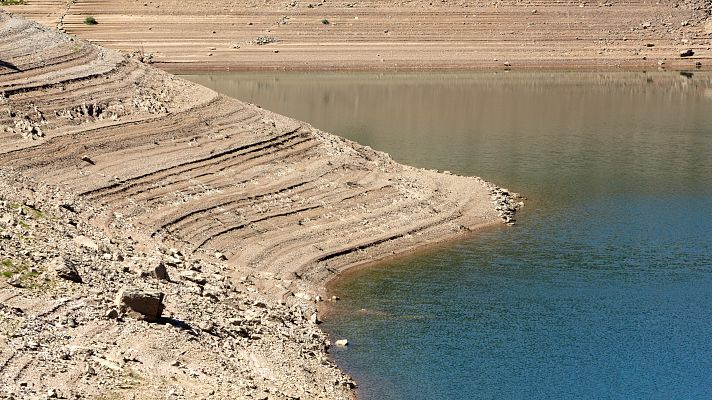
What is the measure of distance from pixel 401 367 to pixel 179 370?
22.7ft

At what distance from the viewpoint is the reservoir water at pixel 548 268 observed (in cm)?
2891

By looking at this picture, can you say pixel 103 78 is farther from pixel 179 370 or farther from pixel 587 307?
pixel 179 370

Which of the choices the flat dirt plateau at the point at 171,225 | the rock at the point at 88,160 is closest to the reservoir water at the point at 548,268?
the flat dirt plateau at the point at 171,225

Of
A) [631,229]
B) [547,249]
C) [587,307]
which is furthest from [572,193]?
[587,307]

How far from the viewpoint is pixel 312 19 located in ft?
322

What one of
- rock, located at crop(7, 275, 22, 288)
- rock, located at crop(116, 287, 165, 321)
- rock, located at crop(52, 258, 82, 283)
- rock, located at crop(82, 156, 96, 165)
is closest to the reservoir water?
rock, located at crop(116, 287, 165, 321)

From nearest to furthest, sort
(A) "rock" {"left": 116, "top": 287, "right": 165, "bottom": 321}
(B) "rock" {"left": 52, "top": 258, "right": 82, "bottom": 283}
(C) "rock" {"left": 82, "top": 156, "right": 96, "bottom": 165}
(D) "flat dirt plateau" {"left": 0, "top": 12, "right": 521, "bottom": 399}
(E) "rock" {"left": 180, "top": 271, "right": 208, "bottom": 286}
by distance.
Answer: (D) "flat dirt plateau" {"left": 0, "top": 12, "right": 521, "bottom": 399} < (A) "rock" {"left": 116, "top": 287, "right": 165, "bottom": 321} < (B) "rock" {"left": 52, "top": 258, "right": 82, "bottom": 283} < (E) "rock" {"left": 180, "top": 271, "right": 208, "bottom": 286} < (C) "rock" {"left": 82, "top": 156, "right": 96, "bottom": 165}

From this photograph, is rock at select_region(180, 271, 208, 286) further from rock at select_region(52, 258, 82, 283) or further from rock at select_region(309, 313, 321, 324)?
rock at select_region(52, 258, 82, 283)

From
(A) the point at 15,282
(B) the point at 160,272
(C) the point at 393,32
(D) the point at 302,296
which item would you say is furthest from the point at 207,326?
(C) the point at 393,32

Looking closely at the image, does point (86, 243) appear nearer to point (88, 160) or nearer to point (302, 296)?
point (302, 296)

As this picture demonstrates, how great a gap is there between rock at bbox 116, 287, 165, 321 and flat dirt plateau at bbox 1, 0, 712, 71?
212ft

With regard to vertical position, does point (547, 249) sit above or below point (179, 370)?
below

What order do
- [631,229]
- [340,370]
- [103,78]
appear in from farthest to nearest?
[103,78] < [631,229] < [340,370]

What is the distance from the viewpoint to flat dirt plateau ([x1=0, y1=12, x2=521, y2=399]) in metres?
24.0
